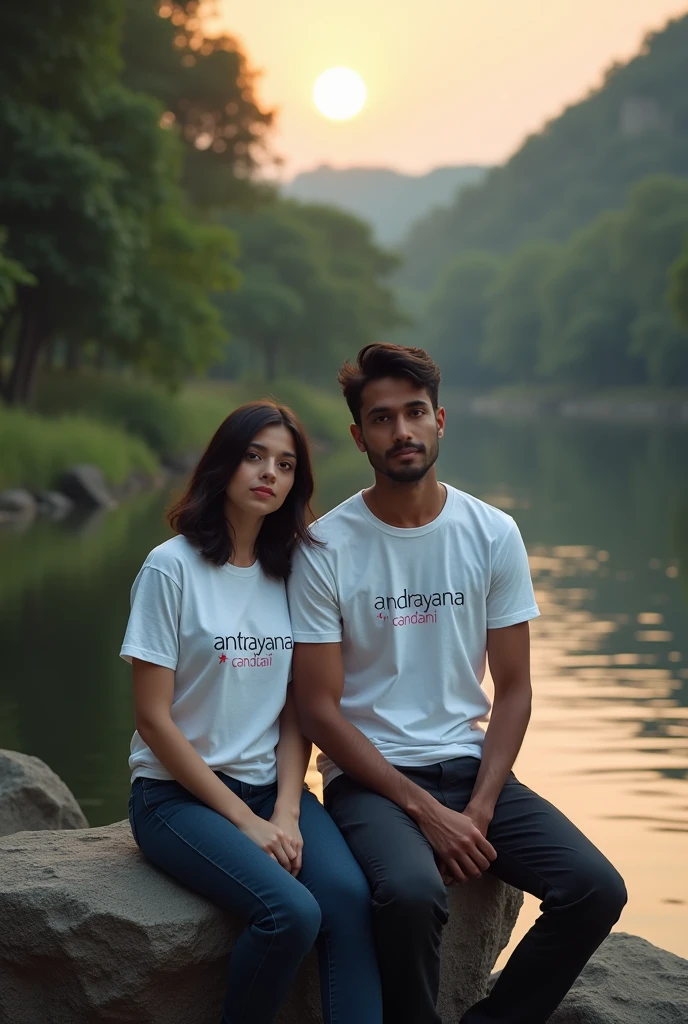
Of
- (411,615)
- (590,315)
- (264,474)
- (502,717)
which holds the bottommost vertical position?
(502,717)

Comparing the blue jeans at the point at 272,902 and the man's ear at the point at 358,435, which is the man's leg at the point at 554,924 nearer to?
the blue jeans at the point at 272,902

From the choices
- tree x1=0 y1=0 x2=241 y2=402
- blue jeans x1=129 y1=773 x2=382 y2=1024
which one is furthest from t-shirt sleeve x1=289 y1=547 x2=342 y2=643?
tree x1=0 y1=0 x2=241 y2=402

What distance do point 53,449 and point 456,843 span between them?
18.3 metres

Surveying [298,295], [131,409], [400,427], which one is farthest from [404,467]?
[298,295]

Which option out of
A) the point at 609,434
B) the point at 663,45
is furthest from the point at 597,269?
the point at 663,45

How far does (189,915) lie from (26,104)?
19.9m

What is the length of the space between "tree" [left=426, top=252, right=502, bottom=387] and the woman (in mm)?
111756

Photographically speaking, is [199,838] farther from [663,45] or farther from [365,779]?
[663,45]

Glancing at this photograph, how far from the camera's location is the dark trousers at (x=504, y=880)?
327 centimetres

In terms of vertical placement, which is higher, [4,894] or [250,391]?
[250,391]

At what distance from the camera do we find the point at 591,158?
136 m

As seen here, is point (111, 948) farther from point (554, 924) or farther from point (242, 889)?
point (554, 924)

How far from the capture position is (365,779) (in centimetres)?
365

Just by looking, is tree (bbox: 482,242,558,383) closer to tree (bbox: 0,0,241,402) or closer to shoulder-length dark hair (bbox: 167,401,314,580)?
tree (bbox: 0,0,241,402)
